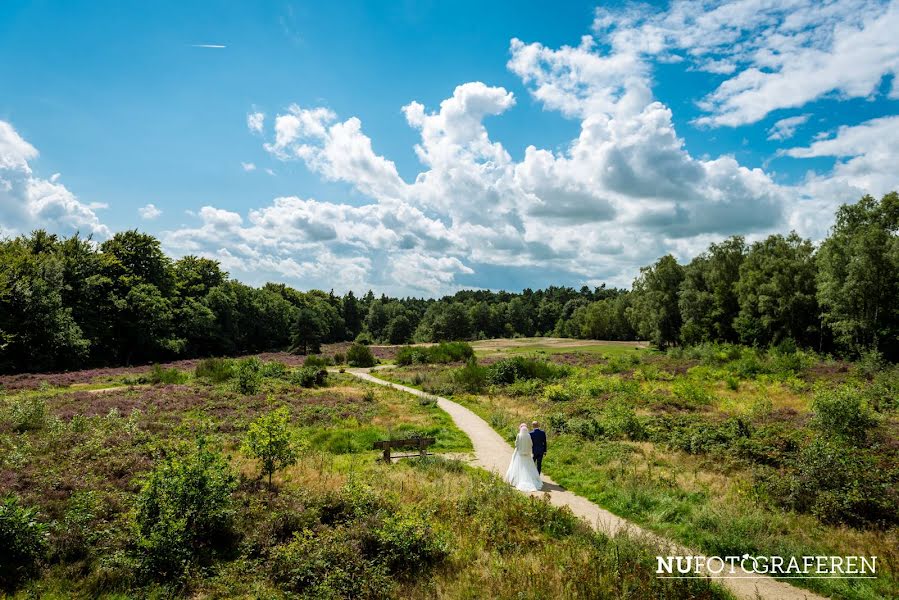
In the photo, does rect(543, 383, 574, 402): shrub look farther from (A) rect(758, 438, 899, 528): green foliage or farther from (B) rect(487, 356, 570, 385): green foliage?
(A) rect(758, 438, 899, 528): green foliage

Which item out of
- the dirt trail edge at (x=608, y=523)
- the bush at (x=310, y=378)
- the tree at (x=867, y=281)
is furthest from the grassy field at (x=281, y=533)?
A: the tree at (x=867, y=281)

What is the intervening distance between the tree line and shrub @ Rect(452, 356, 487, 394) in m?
33.5

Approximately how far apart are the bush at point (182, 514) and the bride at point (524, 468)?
8093mm

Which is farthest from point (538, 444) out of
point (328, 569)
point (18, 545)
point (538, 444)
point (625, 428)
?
point (18, 545)

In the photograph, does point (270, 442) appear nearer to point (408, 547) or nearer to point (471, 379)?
point (408, 547)

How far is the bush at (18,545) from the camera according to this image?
812 centimetres

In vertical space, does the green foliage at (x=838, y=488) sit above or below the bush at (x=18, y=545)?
above

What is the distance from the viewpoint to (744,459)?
1468 cm

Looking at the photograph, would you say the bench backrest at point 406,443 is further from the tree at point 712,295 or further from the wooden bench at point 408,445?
the tree at point 712,295

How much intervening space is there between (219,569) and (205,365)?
34.8 meters

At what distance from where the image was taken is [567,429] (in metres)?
20.1

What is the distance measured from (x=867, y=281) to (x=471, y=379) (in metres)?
36.3

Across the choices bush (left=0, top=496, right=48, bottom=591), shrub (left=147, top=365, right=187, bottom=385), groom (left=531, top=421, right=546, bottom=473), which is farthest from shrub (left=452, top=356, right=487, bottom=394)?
bush (left=0, top=496, right=48, bottom=591)

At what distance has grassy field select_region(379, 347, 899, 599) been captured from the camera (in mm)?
9852
